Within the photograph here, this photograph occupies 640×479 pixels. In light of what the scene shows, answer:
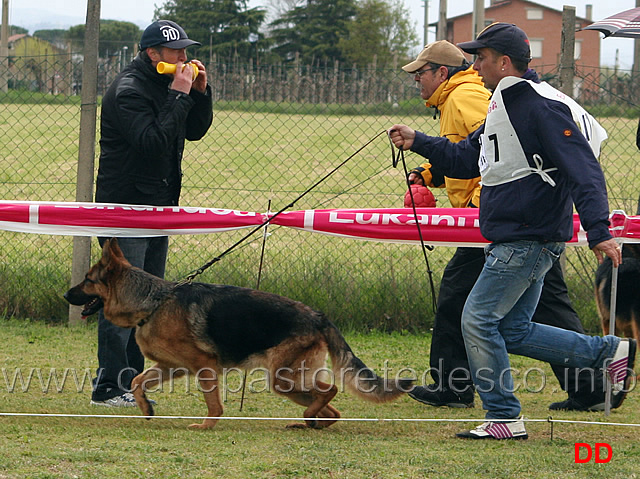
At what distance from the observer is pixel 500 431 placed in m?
4.17

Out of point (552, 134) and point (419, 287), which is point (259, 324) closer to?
point (552, 134)

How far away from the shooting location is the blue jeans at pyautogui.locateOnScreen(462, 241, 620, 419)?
13.2 feet

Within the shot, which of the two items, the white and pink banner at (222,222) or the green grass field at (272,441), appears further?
the white and pink banner at (222,222)

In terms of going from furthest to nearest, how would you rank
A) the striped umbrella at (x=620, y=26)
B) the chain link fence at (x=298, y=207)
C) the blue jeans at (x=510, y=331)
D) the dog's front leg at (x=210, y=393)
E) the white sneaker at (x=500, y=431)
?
the chain link fence at (x=298, y=207) < the striped umbrella at (x=620, y=26) < the dog's front leg at (x=210, y=393) < the white sneaker at (x=500, y=431) < the blue jeans at (x=510, y=331)

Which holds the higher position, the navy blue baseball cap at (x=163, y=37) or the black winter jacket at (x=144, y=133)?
the navy blue baseball cap at (x=163, y=37)

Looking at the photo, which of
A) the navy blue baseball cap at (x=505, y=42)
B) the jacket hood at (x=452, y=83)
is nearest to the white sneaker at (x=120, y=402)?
the jacket hood at (x=452, y=83)

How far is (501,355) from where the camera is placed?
4.13 meters

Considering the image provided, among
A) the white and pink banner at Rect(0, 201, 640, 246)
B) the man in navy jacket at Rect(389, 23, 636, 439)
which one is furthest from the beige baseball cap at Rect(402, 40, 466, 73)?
the white and pink banner at Rect(0, 201, 640, 246)

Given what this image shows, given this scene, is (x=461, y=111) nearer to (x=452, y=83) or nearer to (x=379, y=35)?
(x=452, y=83)

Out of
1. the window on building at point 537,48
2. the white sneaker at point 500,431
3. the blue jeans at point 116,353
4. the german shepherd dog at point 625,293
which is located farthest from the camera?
the window on building at point 537,48

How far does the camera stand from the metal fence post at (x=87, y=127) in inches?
271

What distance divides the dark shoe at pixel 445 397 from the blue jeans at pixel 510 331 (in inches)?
36.7

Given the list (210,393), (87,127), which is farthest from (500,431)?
(87,127)

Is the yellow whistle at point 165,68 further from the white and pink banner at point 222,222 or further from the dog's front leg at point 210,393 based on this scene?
the dog's front leg at point 210,393
